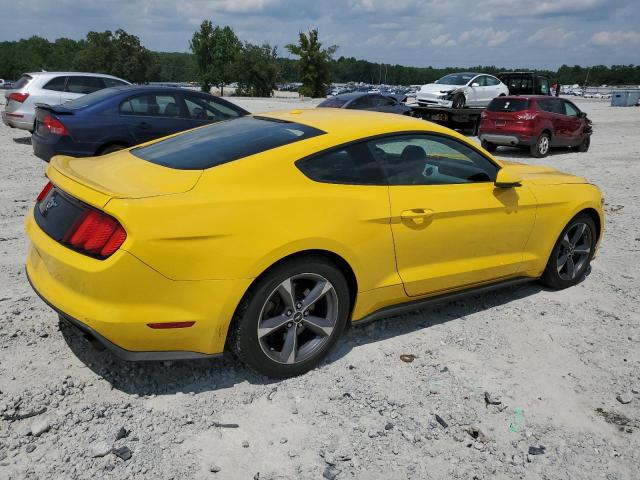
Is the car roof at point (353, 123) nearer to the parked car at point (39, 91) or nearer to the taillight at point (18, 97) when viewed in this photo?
the parked car at point (39, 91)

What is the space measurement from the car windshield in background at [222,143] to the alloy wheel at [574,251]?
2.71m

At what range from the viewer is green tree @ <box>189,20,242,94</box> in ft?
228

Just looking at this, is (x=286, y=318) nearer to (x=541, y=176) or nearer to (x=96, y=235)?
(x=96, y=235)

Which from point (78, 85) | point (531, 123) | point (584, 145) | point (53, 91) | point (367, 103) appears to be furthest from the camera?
point (367, 103)

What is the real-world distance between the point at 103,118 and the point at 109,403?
6.07 m

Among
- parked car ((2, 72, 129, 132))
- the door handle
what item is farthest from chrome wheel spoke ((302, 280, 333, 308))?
parked car ((2, 72, 129, 132))

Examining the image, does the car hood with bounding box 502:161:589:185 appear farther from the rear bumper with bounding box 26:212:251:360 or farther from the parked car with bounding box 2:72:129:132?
the parked car with bounding box 2:72:129:132

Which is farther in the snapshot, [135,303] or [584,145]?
[584,145]

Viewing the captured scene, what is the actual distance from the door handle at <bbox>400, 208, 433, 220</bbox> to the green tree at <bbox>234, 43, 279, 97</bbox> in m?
71.9

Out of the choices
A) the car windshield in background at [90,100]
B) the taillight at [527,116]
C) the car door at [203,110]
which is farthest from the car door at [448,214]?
the taillight at [527,116]

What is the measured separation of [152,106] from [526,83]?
1594 cm

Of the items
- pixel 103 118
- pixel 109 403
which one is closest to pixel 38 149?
pixel 103 118

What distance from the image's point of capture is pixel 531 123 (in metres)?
13.7

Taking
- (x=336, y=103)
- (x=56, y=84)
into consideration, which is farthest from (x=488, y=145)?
(x=56, y=84)
